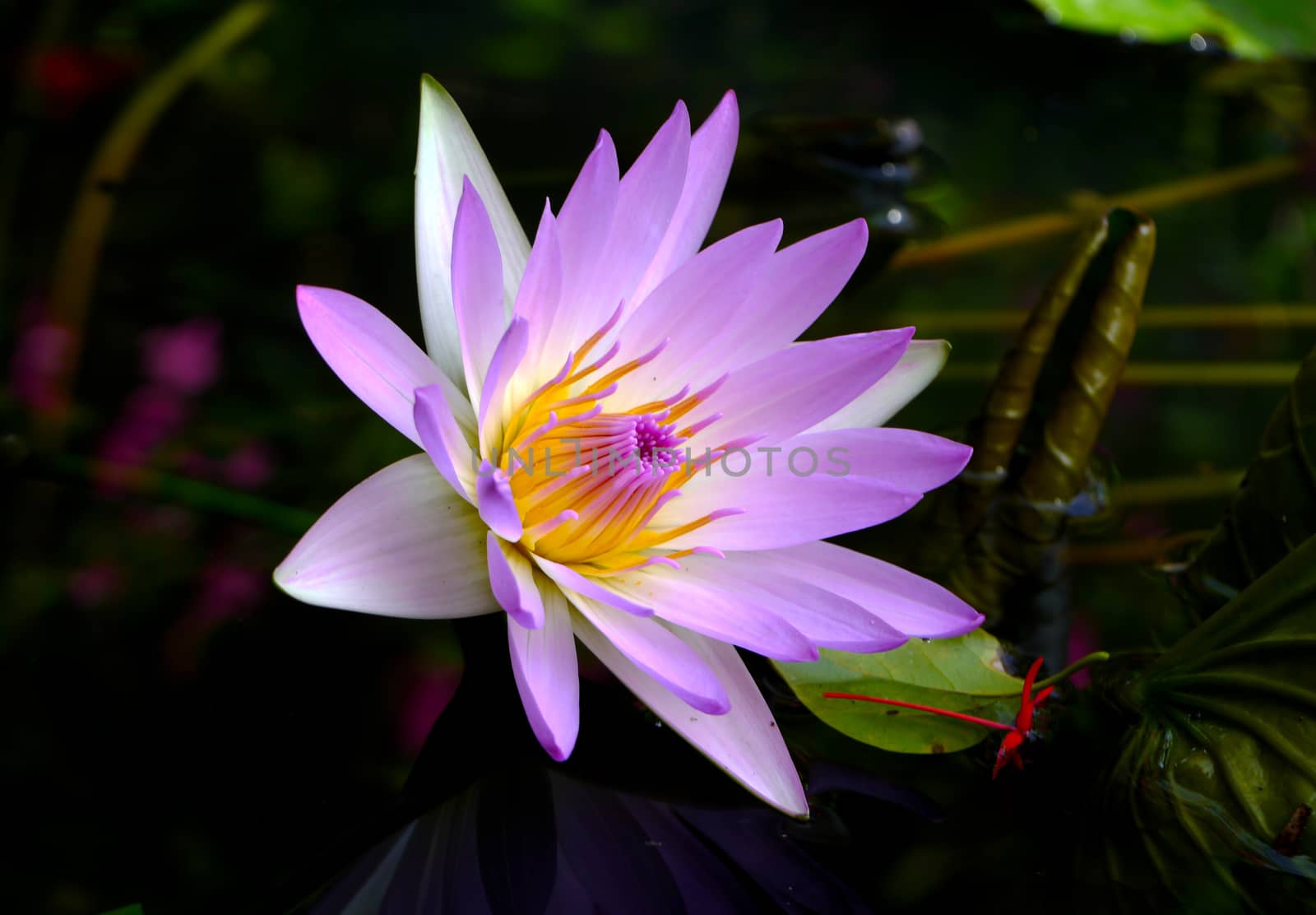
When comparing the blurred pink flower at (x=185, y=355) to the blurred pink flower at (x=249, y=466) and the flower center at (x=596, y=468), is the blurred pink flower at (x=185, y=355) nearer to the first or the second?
the blurred pink flower at (x=249, y=466)

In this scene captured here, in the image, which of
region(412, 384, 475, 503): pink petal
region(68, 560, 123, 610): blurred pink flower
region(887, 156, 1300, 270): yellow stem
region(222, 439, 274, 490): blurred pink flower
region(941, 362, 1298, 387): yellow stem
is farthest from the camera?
region(887, 156, 1300, 270): yellow stem

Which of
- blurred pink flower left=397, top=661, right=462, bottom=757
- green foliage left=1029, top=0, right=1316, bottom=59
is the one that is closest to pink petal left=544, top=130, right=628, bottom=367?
blurred pink flower left=397, top=661, right=462, bottom=757

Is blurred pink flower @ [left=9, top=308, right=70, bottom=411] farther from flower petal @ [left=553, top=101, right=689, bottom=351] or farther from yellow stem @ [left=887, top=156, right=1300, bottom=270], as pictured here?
yellow stem @ [left=887, top=156, right=1300, bottom=270]

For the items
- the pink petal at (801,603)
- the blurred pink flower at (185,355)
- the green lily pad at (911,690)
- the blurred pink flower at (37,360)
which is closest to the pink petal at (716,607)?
A: the pink petal at (801,603)

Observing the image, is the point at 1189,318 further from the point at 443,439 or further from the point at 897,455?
the point at 443,439

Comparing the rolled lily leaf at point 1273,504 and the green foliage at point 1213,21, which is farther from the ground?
the green foliage at point 1213,21

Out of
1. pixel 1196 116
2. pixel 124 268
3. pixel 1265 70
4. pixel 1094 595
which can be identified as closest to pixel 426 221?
pixel 124 268
